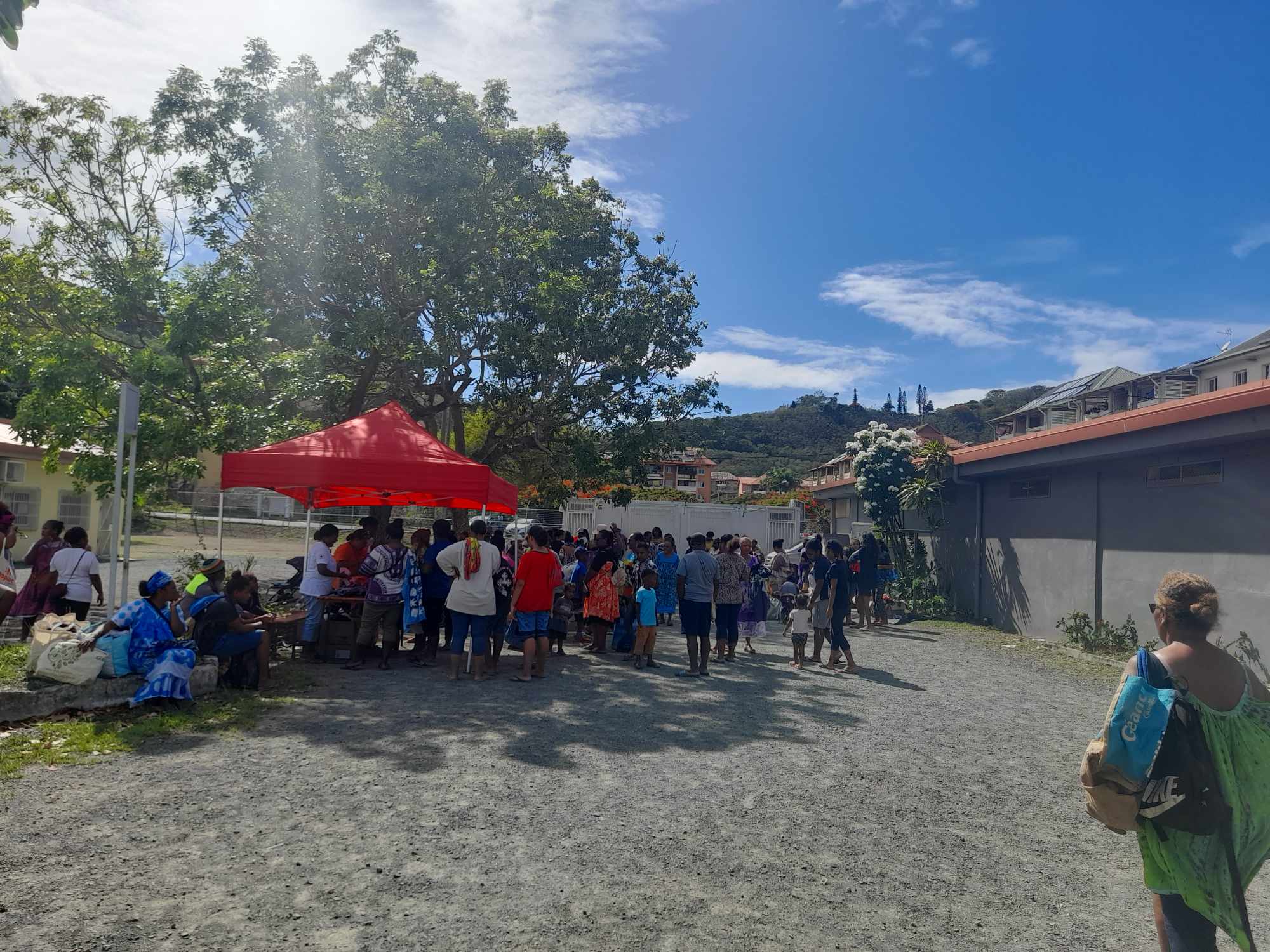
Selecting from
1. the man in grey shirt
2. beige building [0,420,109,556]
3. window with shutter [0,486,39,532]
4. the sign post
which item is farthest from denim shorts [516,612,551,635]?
window with shutter [0,486,39,532]

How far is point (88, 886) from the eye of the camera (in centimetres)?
378

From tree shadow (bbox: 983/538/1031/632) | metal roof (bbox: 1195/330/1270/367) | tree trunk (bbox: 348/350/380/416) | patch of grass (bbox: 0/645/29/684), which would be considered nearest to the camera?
patch of grass (bbox: 0/645/29/684)

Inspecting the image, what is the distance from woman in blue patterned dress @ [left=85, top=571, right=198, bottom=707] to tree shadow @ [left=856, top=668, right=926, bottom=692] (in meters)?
7.13

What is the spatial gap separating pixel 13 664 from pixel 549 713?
15.6 ft

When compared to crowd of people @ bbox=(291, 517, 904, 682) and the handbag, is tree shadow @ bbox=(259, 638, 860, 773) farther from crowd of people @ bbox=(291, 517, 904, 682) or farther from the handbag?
the handbag

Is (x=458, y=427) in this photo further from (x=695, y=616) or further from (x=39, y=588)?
(x=695, y=616)

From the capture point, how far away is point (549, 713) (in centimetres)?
761

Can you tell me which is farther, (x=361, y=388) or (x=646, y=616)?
(x=361, y=388)

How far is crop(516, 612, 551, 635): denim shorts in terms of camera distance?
29.5 ft

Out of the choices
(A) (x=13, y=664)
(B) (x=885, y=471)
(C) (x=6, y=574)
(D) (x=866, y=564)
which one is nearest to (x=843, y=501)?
(B) (x=885, y=471)

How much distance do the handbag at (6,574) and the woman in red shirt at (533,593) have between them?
5.24 metres

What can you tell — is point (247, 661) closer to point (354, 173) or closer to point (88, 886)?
point (88, 886)

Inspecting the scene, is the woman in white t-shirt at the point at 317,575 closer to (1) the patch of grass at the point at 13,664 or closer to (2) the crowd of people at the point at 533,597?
(2) the crowd of people at the point at 533,597

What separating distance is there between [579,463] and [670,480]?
89.1m
